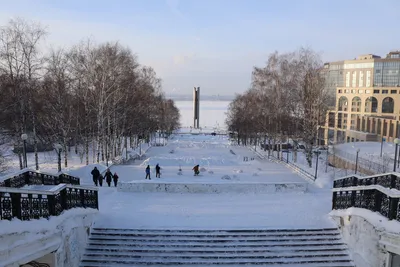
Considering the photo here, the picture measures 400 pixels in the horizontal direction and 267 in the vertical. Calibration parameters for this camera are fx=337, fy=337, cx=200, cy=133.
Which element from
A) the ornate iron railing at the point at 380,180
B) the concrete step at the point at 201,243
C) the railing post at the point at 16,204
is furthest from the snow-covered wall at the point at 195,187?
the railing post at the point at 16,204

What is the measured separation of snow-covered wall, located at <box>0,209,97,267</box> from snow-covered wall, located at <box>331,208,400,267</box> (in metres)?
7.24

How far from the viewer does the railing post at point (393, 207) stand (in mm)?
7691

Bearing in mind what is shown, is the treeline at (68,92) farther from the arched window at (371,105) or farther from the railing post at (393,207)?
the arched window at (371,105)

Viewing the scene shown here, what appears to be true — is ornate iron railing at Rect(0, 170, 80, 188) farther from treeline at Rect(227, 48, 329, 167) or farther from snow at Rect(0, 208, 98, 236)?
treeline at Rect(227, 48, 329, 167)

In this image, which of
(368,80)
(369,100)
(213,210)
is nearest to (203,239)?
(213,210)

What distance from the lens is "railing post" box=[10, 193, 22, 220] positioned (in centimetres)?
621

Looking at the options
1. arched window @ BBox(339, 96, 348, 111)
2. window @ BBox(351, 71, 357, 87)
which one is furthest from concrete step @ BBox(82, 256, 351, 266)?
arched window @ BBox(339, 96, 348, 111)

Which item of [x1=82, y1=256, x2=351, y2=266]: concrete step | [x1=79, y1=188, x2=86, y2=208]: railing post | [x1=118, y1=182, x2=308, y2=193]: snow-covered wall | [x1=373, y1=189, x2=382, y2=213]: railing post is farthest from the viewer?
[x1=118, y1=182, x2=308, y2=193]: snow-covered wall

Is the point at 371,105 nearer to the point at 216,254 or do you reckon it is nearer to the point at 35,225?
the point at 216,254

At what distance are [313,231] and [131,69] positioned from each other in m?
21.4

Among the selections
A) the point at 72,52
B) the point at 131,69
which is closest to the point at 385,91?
the point at 131,69

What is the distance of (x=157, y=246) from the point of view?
9.16 metres

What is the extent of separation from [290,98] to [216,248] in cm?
2067

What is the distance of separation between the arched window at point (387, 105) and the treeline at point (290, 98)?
119 ft
